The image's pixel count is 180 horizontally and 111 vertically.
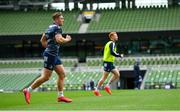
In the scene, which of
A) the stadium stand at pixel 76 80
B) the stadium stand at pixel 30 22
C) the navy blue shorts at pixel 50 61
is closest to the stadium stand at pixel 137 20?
the stadium stand at pixel 30 22

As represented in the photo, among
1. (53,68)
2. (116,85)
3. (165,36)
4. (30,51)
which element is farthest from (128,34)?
(53,68)

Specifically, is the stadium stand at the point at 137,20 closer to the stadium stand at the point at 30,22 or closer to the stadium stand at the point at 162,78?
the stadium stand at the point at 30,22

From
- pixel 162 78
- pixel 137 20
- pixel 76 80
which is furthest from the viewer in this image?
pixel 137 20

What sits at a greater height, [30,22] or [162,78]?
[30,22]

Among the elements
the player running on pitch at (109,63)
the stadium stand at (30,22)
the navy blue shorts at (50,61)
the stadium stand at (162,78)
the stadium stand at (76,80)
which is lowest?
the stadium stand at (76,80)

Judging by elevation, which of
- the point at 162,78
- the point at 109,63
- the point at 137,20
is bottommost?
the point at 162,78

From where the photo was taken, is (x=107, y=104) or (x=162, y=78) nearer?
(x=107, y=104)

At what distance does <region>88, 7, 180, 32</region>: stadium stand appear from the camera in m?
52.7

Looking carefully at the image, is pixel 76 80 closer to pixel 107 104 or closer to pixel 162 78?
pixel 162 78

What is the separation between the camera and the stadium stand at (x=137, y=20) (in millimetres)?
52656

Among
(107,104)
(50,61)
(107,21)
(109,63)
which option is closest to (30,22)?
(107,21)

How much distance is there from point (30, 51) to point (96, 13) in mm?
8018

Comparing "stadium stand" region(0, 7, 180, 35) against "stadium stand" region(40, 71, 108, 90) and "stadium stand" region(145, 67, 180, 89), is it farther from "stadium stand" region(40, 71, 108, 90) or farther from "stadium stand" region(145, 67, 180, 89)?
"stadium stand" region(40, 71, 108, 90)

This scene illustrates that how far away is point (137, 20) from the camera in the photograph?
5422 cm
